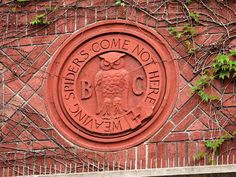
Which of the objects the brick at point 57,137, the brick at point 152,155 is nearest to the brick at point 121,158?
the brick at point 152,155

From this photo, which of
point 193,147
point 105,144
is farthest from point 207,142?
point 105,144

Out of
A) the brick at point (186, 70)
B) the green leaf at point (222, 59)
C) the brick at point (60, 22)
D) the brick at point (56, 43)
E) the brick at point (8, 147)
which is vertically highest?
the brick at point (60, 22)

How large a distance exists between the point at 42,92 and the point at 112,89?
30.2 inches

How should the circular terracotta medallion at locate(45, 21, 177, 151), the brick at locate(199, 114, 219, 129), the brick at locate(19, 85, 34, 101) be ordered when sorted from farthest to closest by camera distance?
1. the brick at locate(19, 85, 34, 101)
2. the circular terracotta medallion at locate(45, 21, 177, 151)
3. the brick at locate(199, 114, 219, 129)

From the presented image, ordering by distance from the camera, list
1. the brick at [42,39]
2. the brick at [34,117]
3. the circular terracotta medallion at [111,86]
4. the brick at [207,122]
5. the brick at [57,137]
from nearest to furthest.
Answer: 1. the brick at [207,122]
2. the circular terracotta medallion at [111,86]
3. the brick at [57,137]
4. the brick at [34,117]
5. the brick at [42,39]

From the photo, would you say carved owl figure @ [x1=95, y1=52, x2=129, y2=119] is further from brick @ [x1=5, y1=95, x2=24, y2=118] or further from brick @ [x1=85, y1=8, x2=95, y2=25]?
brick @ [x1=5, y1=95, x2=24, y2=118]

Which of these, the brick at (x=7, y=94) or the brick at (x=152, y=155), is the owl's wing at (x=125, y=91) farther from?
the brick at (x=7, y=94)

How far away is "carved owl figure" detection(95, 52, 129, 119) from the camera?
12430 mm

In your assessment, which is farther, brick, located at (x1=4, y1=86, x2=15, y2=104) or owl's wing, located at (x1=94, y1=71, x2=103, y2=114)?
brick, located at (x1=4, y1=86, x2=15, y2=104)

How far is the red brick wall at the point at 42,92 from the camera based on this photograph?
1219 centimetres

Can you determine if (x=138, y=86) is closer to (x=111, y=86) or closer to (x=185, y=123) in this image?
(x=111, y=86)

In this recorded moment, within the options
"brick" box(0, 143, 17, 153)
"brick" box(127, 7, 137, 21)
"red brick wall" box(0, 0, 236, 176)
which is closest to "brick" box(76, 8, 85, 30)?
"red brick wall" box(0, 0, 236, 176)

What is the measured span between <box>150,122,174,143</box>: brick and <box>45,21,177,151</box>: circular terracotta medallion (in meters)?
0.06

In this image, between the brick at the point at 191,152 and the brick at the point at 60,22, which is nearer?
the brick at the point at 191,152
